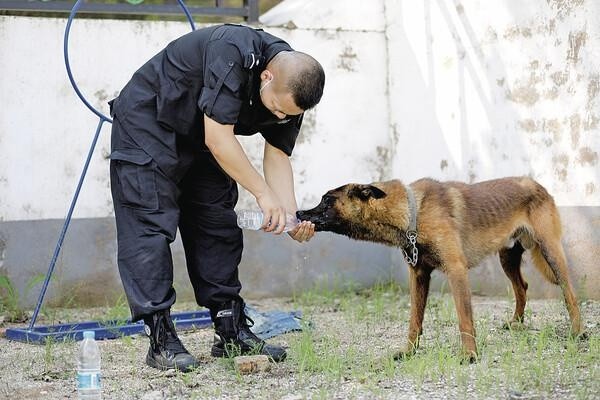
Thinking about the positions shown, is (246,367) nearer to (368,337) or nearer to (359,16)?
(368,337)

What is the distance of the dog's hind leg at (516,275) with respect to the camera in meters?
5.83

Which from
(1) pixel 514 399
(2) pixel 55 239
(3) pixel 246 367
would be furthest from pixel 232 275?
(2) pixel 55 239

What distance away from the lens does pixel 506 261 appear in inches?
234

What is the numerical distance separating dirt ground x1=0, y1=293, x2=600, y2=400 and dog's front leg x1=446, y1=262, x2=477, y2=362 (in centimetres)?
11

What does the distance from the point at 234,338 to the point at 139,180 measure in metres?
1.06

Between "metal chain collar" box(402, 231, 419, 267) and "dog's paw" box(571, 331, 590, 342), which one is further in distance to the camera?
"dog's paw" box(571, 331, 590, 342)

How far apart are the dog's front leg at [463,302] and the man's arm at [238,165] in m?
1.11

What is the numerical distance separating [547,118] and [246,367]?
324 centimetres

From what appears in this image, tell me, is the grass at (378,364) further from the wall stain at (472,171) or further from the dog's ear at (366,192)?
the wall stain at (472,171)

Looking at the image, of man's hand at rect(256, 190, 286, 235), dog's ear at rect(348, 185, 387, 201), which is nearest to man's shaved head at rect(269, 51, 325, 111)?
man's hand at rect(256, 190, 286, 235)

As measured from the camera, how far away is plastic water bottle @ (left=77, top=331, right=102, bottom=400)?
3895 millimetres

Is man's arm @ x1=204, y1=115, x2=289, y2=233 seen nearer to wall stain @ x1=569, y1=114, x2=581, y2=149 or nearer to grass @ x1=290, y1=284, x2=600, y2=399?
grass @ x1=290, y1=284, x2=600, y2=399

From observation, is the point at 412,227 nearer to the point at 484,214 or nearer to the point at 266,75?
the point at 484,214

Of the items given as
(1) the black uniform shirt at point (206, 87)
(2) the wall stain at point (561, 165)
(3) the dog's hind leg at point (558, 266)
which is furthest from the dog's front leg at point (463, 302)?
(2) the wall stain at point (561, 165)
